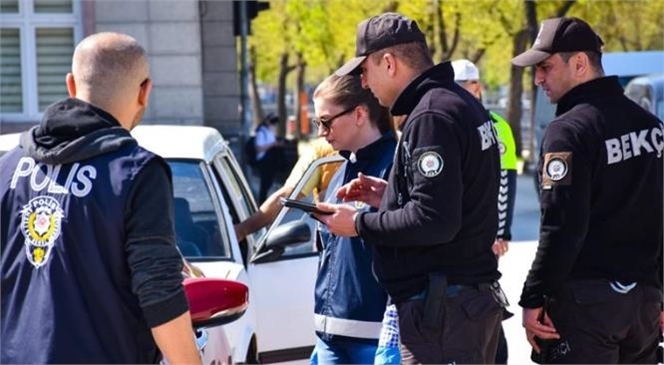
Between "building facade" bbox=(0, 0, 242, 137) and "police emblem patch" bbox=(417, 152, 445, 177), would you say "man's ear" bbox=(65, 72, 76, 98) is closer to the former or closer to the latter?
"police emblem patch" bbox=(417, 152, 445, 177)

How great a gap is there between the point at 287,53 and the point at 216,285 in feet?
129

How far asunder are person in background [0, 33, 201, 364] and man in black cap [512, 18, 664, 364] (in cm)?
→ 160

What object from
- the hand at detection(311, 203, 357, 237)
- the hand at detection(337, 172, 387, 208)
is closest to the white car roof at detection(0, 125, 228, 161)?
the hand at detection(337, 172, 387, 208)

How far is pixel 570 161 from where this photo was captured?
4.50 metres

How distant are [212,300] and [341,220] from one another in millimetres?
516

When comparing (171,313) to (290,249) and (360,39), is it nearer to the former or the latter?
(360,39)

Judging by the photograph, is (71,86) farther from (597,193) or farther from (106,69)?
(597,193)

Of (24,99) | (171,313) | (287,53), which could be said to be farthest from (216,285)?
(287,53)

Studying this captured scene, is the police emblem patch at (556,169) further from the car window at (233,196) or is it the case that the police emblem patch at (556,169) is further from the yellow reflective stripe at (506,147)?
the yellow reflective stripe at (506,147)

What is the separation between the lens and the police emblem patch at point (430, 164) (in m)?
3.92

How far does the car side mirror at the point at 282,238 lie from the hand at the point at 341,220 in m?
1.71

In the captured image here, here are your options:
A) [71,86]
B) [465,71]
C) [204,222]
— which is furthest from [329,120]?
[465,71]

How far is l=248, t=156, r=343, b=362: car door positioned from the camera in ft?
20.8

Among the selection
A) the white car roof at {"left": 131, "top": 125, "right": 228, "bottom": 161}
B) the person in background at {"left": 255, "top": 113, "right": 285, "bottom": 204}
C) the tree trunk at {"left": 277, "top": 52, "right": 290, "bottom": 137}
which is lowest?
the tree trunk at {"left": 277, "top": 52, "right": 290, "bottom": 137}
